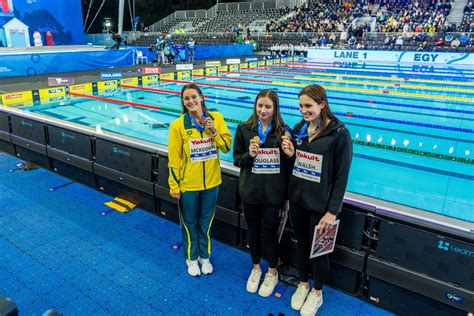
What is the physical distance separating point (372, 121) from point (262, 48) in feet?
63.1

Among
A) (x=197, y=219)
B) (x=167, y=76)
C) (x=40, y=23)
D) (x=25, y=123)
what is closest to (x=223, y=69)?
(x=167, y=76)

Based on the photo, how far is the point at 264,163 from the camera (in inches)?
85.9

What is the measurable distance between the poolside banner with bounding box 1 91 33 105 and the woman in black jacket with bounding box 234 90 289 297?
20.6 ft

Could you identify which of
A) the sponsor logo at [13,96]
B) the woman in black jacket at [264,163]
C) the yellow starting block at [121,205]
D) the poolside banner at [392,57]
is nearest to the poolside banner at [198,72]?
the sponsor logo at [13,96]

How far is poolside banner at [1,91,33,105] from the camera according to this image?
262 inches

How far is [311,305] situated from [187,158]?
1271 millimetres

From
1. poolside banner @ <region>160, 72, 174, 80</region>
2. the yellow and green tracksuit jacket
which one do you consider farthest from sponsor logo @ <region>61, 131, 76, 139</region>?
poolside banner @ <region>160, 72, 174, 80</region>

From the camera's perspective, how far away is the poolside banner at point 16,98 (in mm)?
6647

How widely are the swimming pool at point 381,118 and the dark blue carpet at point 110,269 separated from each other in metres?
1.14

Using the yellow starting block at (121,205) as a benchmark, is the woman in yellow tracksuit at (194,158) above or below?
above

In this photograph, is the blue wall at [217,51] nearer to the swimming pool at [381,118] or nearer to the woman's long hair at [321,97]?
the swimming pool at [381,118]

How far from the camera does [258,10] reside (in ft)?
99.5

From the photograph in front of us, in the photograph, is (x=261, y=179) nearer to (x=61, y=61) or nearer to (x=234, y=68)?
(x=234, y=68)

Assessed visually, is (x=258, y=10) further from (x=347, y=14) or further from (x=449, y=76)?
(x=449, y=76)
